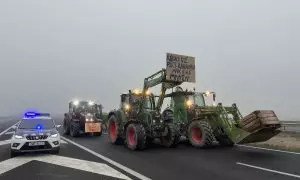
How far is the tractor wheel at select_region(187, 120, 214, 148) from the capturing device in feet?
49.3

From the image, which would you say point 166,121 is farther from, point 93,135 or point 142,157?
point 93,135

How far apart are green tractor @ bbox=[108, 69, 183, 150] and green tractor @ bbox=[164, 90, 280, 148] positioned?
3.33ft

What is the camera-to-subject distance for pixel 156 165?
35.1ft

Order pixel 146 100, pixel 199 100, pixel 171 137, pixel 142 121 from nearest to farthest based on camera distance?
pixel 171 137 < pixel 142 121 < pixel 146 100 < pixel 199 100

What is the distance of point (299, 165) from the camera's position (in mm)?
10711

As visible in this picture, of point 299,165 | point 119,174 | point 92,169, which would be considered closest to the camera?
point 119,174

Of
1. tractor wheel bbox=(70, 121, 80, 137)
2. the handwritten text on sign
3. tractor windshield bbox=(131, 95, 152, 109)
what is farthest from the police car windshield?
tractor wheel bbox=(70, 121, 80, 137)

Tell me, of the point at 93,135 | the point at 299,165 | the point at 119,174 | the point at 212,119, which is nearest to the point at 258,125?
the point at 299,165

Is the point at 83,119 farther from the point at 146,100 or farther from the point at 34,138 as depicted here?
the point at 34,138

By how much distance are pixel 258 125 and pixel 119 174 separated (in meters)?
6.35

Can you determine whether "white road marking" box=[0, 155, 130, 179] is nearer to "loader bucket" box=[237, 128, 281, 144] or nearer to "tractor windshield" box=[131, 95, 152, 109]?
"tractor windshield" box=[131, 95, 152, 109]

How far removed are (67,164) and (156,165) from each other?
300cm

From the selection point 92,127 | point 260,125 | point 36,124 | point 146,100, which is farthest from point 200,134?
point 92,127

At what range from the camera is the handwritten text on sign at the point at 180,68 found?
1567 centimetres
